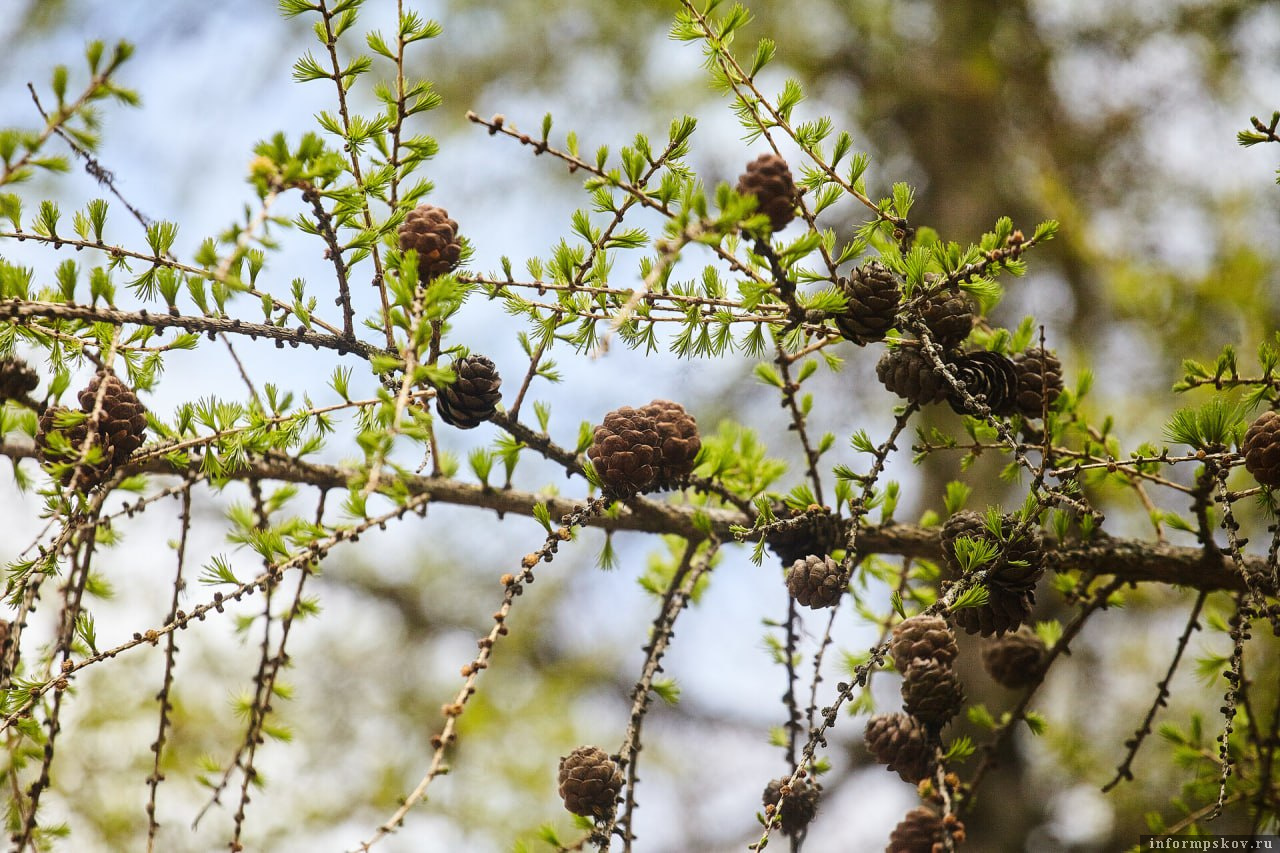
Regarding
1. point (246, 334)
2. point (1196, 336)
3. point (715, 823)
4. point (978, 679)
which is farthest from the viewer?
point (715, 823)

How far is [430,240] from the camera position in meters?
0.97

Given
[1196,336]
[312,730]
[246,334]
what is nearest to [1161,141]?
[1196,336]

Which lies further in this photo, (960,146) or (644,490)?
(960,146)

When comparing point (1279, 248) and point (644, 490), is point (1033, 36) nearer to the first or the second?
point (1279, 248)

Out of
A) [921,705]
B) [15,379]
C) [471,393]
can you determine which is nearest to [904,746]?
[921,705]

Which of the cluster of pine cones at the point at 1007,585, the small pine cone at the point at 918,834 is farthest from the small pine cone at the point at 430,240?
the small pine cone at the point at 918,834

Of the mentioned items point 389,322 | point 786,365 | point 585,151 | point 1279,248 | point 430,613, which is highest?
point 585,151

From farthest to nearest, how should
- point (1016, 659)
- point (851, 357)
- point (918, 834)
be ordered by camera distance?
point (851, 357), point (1016, 659), point (918, 834)

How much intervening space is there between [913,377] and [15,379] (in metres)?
1.05

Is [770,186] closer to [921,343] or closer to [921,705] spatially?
[921,343]

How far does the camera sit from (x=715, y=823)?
2.86m

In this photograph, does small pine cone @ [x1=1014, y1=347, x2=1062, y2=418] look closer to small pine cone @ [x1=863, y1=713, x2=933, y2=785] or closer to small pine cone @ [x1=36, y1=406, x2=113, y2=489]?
small pine cone @ [x1=863, y1=713, x2=933, y2=785]

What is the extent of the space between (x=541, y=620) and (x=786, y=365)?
215 cm

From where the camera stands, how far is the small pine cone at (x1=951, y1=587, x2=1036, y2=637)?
954 mm
